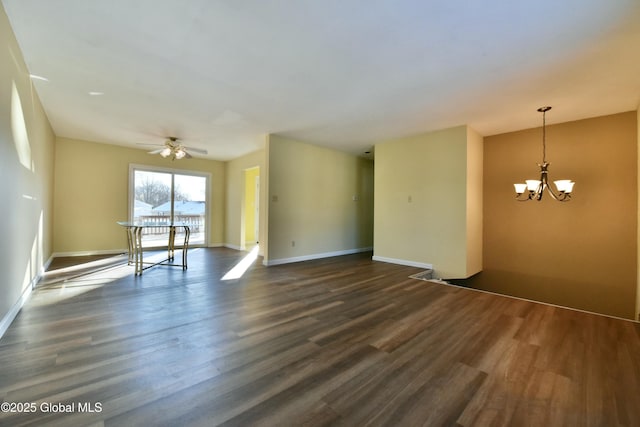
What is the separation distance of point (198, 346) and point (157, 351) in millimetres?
284

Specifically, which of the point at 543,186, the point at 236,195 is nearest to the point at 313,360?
the point at 543,186

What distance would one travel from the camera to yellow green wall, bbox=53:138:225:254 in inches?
224

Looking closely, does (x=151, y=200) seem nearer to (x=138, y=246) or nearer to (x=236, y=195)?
(x=236, y=195)

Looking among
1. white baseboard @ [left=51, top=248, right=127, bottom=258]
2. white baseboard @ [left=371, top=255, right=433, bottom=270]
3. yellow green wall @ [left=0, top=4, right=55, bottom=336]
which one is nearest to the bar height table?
yellow green wall @ [left=0, top=4, right=55, bottom=336]

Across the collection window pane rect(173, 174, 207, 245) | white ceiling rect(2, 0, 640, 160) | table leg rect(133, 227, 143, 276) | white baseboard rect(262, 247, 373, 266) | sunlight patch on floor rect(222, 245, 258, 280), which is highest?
white ceiling rect(2, 0, 640, 160)

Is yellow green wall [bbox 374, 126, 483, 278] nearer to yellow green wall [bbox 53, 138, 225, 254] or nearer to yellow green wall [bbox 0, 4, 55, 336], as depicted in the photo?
yellow green wall [bbox 0, 4, 55, 336]

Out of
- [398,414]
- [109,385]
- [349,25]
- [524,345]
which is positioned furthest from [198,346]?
[349,25]

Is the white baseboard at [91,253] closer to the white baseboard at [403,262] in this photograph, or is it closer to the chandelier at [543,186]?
the white baseboard at [403,262]

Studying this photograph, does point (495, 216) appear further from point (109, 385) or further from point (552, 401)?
point (109, 385)

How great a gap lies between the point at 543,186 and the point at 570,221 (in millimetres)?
757

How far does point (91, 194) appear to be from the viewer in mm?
5996

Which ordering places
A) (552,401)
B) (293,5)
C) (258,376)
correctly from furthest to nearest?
(293,5), (258,376), (552,401)

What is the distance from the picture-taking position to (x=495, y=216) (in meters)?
4.98

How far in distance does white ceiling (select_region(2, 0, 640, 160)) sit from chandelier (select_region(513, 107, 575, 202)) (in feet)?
1.38
